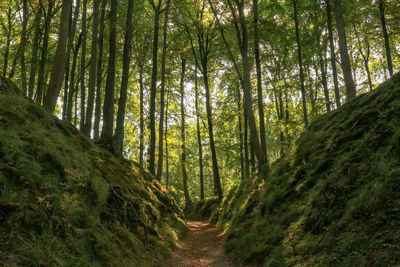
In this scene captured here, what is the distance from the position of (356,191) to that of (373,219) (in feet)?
2.93

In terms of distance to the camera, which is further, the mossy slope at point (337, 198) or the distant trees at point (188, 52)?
the distant trees at point (188, 52)

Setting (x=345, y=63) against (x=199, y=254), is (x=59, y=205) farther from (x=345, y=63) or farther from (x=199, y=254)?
(x=345, y=63)

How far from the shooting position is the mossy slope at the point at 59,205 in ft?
12.3

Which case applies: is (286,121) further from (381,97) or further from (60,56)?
(60,56)

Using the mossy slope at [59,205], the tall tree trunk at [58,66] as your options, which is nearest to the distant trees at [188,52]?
the tall tree trunk at [58,66]

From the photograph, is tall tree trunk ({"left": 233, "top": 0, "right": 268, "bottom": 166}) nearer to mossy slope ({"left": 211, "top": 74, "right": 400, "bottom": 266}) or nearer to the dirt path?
mossy slope ({"left": 211, "top": 74, "right": 400, "bottom": 266})

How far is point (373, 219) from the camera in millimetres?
4137

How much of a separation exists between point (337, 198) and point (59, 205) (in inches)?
203

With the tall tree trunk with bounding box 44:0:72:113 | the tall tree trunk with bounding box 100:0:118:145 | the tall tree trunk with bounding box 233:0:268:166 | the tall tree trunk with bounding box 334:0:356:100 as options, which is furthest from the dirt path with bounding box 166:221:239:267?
the tall tree trunk with bounding box 334:0:356:100

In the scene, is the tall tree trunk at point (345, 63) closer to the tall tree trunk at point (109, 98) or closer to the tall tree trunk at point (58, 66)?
the tall tree trunk at point (109, 98)

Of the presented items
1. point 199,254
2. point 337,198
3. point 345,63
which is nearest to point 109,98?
point 199,254

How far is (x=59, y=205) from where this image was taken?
4.59 m

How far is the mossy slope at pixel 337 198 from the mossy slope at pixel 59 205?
117 inches

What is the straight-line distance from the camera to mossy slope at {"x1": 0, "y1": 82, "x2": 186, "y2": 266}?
3.73 metres
